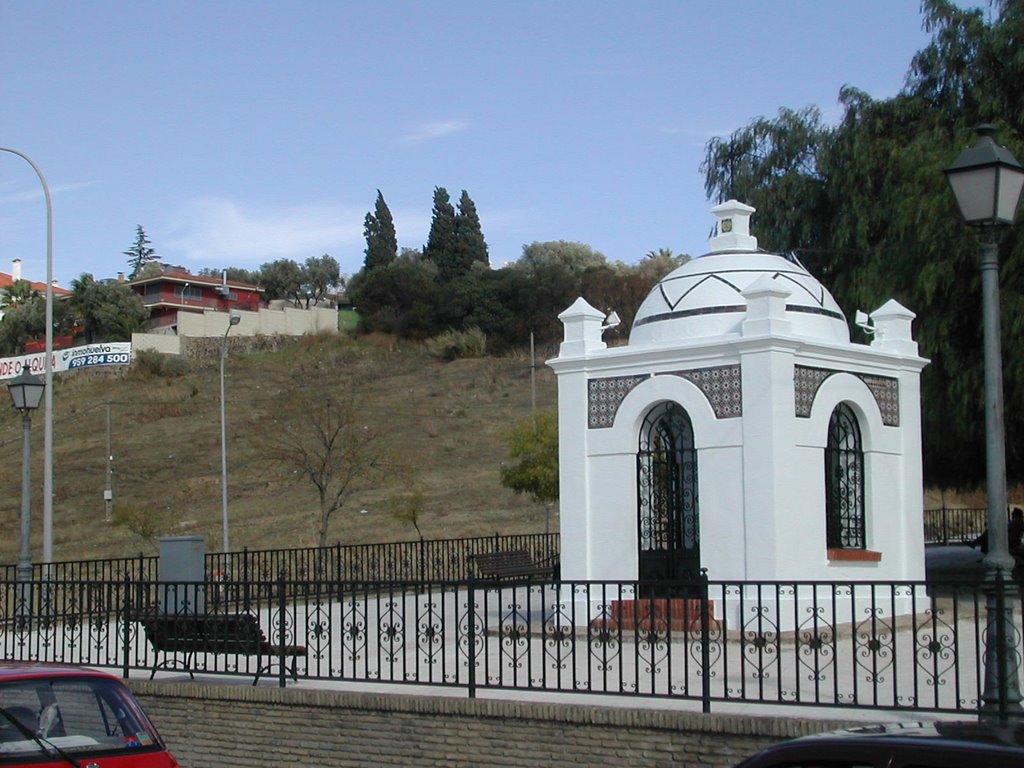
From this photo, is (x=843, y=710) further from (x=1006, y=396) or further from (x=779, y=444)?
(x=1006, y=396)

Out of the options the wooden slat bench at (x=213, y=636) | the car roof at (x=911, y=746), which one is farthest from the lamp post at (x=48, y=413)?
the car roof at (x=911, y=746)

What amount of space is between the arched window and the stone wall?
21.3 feet

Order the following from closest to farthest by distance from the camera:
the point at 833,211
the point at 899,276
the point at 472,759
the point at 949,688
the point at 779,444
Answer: the point at 472,759
the point at 949,688
the point at 779,444
the point at 899,276
the point at 833,211

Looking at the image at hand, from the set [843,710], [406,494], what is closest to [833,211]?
[843,710]

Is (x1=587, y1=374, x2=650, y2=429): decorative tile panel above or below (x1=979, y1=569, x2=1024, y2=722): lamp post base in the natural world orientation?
above

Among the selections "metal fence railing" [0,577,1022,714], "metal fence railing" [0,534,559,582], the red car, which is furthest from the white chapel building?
the red car

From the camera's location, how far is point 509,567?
22719 millimetres

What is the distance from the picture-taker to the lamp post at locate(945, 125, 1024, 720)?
8430 millimetres

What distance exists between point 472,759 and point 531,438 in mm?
21210

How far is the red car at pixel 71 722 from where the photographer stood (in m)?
7.28

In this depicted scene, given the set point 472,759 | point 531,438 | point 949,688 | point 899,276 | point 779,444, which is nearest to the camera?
point 472,759

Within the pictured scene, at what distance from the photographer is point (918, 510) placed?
16.3 m

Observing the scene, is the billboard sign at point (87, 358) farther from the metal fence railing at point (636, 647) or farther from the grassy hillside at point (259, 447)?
the metal fence railing at point (636, 647)

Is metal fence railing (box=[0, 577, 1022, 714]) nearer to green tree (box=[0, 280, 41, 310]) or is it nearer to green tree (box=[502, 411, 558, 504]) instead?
green tree (box=[502, 411, 558, 504])
